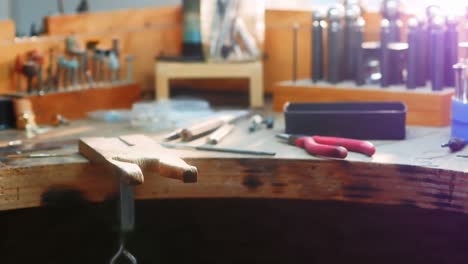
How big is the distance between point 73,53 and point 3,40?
5.9 inches

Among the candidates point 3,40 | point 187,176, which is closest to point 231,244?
point 187,176

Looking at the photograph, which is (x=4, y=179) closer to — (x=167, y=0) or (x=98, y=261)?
(x=98, y=261)

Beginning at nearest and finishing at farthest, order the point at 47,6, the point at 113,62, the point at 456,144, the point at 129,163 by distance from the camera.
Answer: the point at 129,163 → the point at 456,144 → the point at 113,62 → the point at 47,6

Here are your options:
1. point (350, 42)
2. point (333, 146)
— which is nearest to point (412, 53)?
point (350, 42)

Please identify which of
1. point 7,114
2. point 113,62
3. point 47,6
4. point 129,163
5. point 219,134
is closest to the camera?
point 129,163

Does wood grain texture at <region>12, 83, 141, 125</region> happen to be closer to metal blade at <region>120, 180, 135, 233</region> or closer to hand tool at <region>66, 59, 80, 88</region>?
hand tool at <region>66, 59, 80, 88</region>

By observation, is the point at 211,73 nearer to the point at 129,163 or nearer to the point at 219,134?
the point at 219,134

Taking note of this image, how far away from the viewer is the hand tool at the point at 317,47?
144cm

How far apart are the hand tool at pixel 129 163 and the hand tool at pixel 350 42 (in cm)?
48

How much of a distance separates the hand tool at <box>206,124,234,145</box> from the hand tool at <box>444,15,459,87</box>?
38cm

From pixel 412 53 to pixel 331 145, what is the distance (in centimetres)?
34

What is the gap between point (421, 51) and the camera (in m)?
1.33

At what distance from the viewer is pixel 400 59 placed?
4.50ft

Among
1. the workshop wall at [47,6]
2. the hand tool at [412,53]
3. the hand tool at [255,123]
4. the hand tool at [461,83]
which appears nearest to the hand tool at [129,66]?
the hand tool at [255,123]
